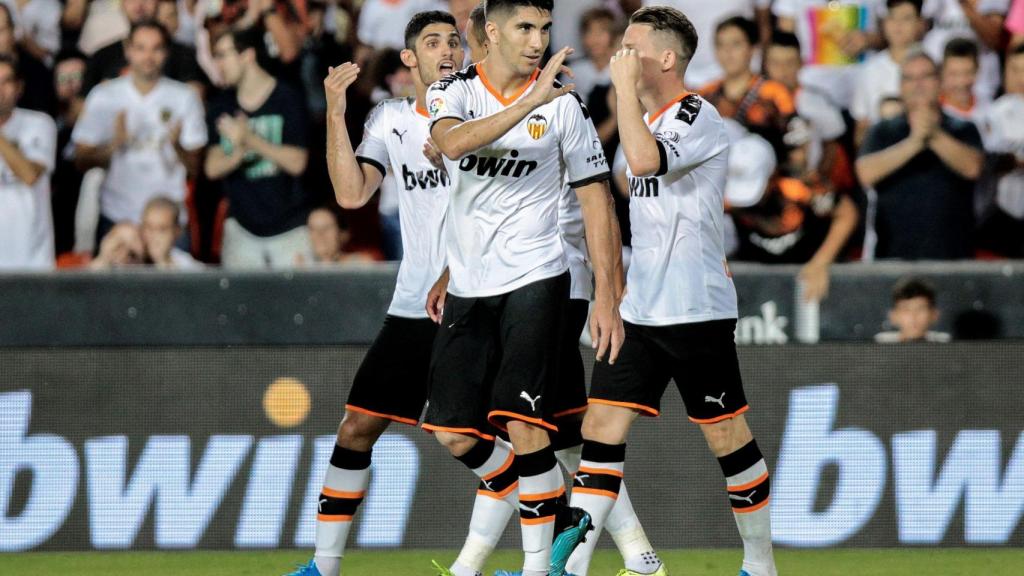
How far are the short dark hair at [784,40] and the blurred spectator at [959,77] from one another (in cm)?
89

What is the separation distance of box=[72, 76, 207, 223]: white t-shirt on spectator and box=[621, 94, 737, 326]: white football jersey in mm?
4556

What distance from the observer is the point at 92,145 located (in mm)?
9594

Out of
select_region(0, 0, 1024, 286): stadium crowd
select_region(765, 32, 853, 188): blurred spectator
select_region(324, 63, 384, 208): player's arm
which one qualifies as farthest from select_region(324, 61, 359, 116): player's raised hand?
select_region(765, 32, 853, 188): blurred spectator

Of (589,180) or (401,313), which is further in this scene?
(401,313)

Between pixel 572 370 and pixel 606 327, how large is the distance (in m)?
0.52

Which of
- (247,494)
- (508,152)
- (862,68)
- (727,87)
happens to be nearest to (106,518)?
(247,494)

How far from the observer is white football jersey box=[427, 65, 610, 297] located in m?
5.34

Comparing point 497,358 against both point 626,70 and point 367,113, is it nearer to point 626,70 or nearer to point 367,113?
point 626,70

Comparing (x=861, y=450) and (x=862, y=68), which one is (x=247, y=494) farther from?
(x=862, y=68)

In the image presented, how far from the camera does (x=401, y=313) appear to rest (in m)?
6.00

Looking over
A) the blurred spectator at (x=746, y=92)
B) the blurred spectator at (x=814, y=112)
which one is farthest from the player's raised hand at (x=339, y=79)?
the blurred spectator at (x=814, y=112)

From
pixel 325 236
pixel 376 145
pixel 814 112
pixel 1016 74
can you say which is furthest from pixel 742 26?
pixel 376 145

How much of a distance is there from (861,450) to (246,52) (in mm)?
4554

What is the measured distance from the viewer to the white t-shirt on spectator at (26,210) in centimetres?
941
